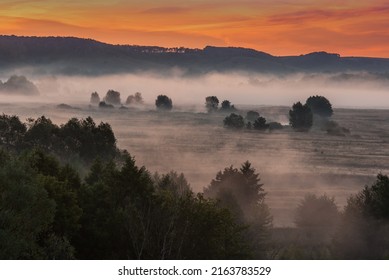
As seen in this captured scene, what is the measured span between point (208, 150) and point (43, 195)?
72461 mm

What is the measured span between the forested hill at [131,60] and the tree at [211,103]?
59572 mm

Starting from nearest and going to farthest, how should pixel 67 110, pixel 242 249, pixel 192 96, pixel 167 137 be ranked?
pixel 242 249 → pixel 167 137 → pixel 67 110 → pixel 192 96

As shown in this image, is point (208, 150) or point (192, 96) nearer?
point (208, 150)

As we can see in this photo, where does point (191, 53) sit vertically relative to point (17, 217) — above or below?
above

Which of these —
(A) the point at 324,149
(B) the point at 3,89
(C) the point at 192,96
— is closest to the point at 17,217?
(B) the point at 3,89

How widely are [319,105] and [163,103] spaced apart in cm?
3668

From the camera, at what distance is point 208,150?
293 ft

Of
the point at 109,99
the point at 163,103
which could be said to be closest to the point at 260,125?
the point at 109,99

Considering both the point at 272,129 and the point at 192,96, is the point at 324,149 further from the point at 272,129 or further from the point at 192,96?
the point at 192,96

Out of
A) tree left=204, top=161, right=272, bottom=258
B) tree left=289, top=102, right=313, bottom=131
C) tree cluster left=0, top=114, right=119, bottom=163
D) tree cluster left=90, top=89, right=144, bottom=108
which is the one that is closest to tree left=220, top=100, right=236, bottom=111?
tree cluster left=90, top=89, right=144, bottom=108

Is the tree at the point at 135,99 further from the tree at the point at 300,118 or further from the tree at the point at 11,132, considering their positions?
the tree at the point at 11,132

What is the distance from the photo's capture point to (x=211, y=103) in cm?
15012

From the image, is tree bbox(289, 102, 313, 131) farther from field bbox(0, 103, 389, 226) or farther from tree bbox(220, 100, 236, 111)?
tree bbox(220, 100, 236, 111)

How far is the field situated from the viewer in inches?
2495
